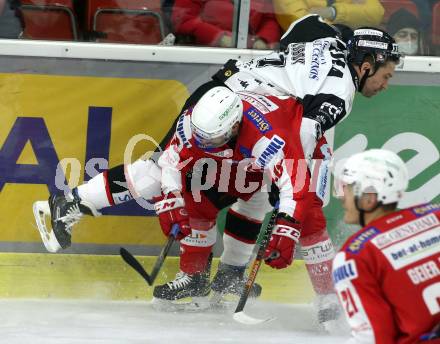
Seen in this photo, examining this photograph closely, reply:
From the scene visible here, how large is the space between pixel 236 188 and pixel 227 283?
502 mm

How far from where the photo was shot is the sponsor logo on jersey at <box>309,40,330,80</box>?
515 cm

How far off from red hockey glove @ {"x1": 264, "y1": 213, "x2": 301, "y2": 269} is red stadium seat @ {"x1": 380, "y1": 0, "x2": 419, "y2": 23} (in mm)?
1581

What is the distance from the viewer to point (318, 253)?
514 cm

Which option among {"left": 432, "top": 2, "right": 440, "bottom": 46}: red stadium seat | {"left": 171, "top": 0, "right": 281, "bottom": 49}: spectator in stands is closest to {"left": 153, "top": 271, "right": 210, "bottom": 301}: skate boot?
{"left": 171, "top": 0, "right": 281, "bottom": 49}: spectator in stands

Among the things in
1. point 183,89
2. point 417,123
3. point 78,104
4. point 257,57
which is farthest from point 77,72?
point 417,123

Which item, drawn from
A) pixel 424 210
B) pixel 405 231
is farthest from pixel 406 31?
pixel 405 231

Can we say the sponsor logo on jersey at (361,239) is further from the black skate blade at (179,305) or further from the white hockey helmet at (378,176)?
the black skate blade at (179,305)

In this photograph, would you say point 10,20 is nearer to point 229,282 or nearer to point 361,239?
point 229,282

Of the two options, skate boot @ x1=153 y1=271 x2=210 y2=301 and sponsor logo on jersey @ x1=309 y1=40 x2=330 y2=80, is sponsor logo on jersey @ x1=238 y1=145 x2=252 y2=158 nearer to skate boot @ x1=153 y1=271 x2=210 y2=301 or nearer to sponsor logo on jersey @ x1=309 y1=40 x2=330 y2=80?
sponsor logo on jersey @ x1=309 y1=40 x2=330 y2=80

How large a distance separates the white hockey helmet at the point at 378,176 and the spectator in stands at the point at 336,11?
8.20 feet

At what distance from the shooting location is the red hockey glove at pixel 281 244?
4633mm

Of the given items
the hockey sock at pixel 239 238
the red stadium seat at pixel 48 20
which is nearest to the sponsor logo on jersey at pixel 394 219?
the hockey sock at pixel 239 238

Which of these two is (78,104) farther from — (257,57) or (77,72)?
(257,57)

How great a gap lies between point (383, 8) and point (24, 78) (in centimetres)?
186
